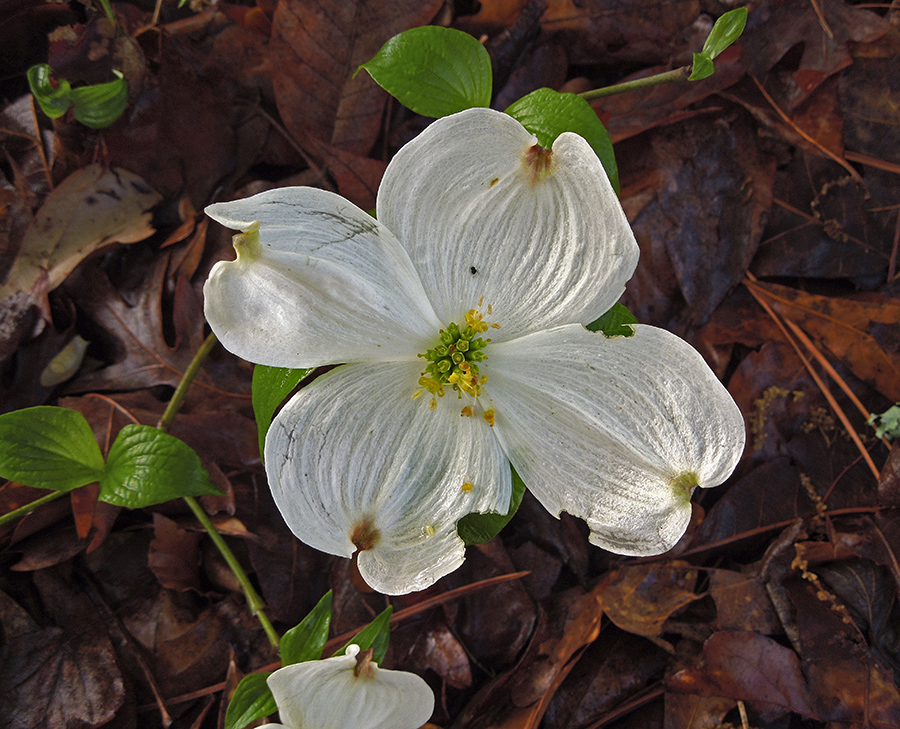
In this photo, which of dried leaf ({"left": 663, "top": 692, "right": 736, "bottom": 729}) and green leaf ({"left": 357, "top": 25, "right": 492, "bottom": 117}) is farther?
dried leaf ({"left": 663, "top": 692, "right": 736, "bottom": 729})

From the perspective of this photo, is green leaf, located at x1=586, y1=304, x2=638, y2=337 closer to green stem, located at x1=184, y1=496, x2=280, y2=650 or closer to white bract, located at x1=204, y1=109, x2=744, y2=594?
white bract, located at x1=204, y1=109, x2=744, y2=594

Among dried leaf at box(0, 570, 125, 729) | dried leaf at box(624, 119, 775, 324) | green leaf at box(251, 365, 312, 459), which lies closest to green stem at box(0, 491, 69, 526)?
dried leaf at box(0, 570, 125, 729)

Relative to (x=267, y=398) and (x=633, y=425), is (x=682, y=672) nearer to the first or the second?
(x=633, y=425)

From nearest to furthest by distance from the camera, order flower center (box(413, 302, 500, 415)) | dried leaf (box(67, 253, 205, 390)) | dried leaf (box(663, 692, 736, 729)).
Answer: flower center (box(413, 302, 500, 415)) < dried leaf (box(663, 692, 736, 729)) < dried leaf (box(67, 253, 205, 390))

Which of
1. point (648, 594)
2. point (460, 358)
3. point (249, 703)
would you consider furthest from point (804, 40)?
point (249, 703)

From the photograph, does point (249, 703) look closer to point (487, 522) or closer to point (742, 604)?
point (487, 522)

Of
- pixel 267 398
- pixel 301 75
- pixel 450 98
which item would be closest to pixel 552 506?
pixel 267 398

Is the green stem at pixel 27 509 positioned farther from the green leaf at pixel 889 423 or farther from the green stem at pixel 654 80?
the green leaf at pixel 889 423
